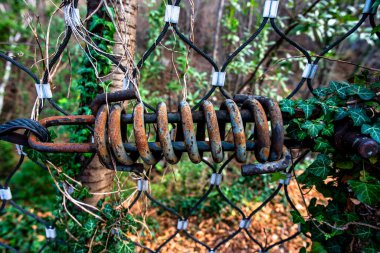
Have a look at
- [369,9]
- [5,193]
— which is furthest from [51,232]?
[369,9]

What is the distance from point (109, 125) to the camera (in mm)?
409

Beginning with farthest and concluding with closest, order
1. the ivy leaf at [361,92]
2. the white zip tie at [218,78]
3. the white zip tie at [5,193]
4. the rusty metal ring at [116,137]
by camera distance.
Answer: the white zip tie at [5,193] < the white zip tie at [218,78] < the ivy leaf at [361,92] < the rusty metal ring at [116,137]

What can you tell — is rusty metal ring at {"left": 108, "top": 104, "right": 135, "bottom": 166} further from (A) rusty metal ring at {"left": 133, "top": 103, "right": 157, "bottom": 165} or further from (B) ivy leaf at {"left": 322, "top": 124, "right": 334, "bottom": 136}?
(B) ivy leaf at {"left": 322, "top": 124, "right": 334, "bottom": 136}

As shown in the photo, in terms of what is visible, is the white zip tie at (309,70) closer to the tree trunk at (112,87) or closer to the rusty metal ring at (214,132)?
the rusty metal ring at (214,132)

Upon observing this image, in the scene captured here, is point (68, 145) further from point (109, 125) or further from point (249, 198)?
point (249, 198)

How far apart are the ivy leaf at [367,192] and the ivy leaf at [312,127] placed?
0.13m

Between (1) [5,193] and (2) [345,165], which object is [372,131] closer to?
(2) [345,165]

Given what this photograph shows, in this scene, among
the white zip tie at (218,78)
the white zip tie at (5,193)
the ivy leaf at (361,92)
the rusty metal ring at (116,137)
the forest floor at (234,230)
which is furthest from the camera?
the forest floor at (234,230)

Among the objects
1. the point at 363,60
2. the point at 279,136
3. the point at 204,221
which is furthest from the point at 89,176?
the point at 363,60

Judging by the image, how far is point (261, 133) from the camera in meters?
0.41

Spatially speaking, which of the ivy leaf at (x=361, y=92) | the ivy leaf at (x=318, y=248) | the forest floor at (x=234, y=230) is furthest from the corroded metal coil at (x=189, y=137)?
the forest floor at (x=234, y=230)

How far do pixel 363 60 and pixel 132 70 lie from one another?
3294 millimetres

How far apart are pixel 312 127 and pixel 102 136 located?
38cm

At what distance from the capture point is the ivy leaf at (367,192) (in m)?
0.49
